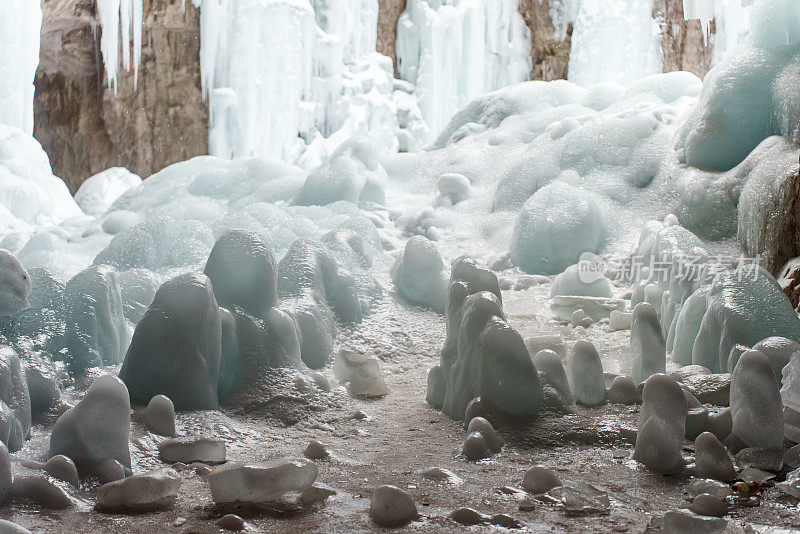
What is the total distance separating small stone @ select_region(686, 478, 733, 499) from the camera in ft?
6.27

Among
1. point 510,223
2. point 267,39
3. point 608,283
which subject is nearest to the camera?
point 608,283

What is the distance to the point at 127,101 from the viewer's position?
11383mm

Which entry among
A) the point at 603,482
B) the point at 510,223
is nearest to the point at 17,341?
the point at 603,482

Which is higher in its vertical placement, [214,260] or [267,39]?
[267,39]

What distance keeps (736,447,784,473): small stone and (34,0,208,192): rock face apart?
10446 millimetres

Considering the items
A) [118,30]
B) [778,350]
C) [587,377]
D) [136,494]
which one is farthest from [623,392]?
[118,30]

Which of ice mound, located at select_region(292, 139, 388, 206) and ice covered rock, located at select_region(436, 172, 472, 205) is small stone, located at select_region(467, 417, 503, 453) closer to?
ice mound, located at select_region(292, 139, 388, 206)

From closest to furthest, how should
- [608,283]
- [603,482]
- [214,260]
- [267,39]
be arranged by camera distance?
[603,482]
[214,260]
[608,283]
[267,39]

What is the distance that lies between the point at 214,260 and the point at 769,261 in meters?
2.65

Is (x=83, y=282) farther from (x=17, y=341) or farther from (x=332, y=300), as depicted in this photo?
(x=332, y=300)

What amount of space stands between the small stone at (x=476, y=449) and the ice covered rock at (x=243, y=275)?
1052 mm

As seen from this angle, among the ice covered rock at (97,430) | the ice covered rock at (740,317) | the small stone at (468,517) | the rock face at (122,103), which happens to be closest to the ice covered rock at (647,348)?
the ice covered rock at (740,317)

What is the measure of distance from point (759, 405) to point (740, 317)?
0.76 meters

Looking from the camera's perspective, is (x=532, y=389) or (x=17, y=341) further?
(x=17, y=341)
